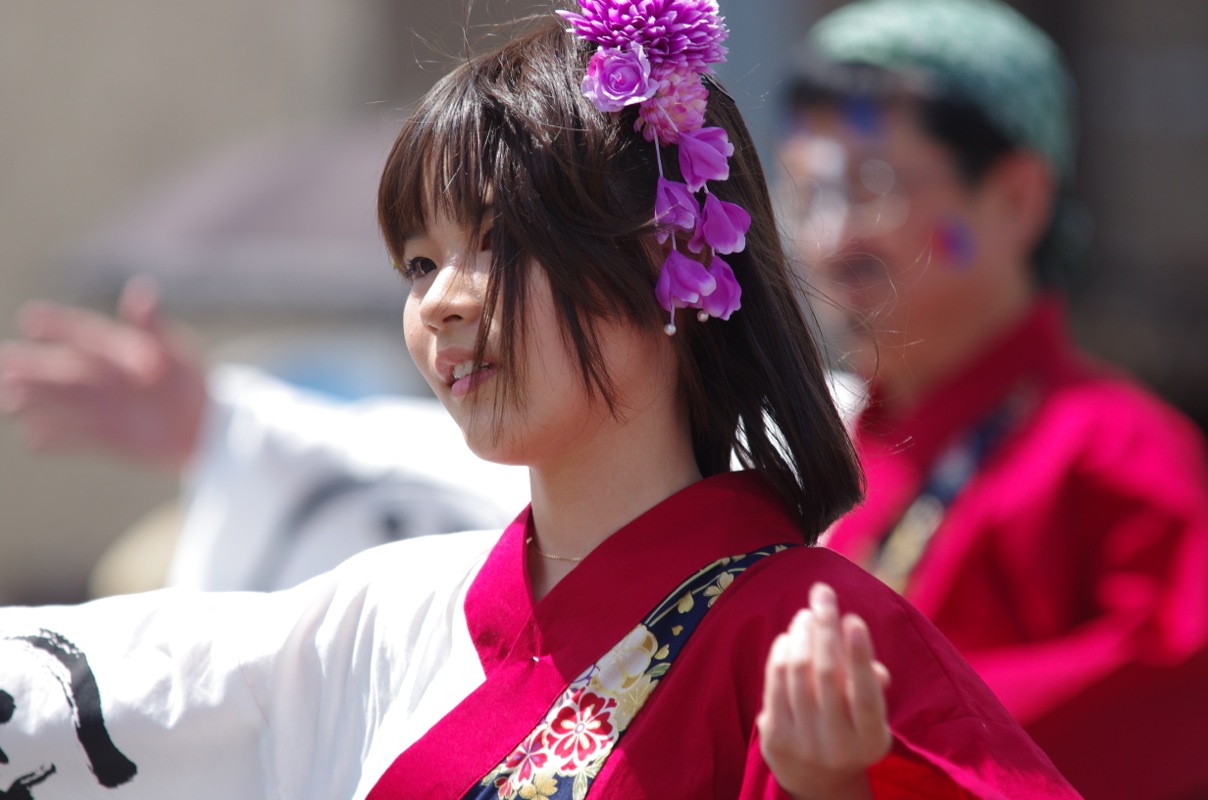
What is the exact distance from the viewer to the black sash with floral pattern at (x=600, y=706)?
3.83 feet

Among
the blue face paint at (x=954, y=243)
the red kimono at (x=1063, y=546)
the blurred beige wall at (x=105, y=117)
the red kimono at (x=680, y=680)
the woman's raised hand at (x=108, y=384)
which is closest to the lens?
the red kimono at (x=680, y=680)

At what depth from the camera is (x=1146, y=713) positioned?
2129 mm

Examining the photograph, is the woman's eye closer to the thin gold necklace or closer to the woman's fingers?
the thin gold necklace

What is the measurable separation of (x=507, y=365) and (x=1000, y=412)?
1.50 metres

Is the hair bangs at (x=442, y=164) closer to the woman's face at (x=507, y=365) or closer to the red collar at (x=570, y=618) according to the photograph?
the woman's face at (x=507, y=365)

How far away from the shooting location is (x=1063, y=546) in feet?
7.44

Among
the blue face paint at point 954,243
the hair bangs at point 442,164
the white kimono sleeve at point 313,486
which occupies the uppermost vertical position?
the hair bangs at point 442,164

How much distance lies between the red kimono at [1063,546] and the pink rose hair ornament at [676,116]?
72 centimetres

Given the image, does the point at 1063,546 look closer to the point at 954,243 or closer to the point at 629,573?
the point at 954,243

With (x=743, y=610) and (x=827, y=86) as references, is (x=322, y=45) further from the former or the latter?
(x=743, y=610)

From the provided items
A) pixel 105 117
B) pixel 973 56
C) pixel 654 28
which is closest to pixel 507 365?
pixel 654 28

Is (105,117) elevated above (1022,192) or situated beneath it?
situated beneath

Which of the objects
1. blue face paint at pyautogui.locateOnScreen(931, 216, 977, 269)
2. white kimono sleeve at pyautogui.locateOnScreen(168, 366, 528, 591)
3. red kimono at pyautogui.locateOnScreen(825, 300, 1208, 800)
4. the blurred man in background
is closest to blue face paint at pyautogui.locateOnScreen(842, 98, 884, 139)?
the blurred man in background

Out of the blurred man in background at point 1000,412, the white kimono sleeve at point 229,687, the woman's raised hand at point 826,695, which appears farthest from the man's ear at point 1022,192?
the woman's raised hand at point 826,695
